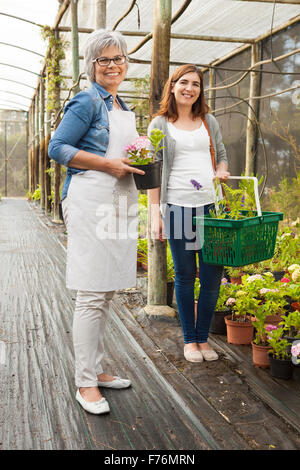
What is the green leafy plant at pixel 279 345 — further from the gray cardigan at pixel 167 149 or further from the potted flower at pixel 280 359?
the gray cardigan at pixel 167 149

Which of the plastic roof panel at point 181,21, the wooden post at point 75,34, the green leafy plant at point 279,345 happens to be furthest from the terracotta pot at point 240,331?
the wooden post at point 75,34

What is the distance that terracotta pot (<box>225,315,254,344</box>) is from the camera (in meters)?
2.72

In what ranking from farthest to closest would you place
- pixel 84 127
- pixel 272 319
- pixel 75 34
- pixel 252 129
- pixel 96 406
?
pixel 252 129 < pixel 75 34 < pixel 272 319 < pixel 96 406 < pixel 84 127

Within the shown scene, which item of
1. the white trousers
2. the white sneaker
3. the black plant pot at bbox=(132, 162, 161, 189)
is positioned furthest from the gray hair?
the white sneaker

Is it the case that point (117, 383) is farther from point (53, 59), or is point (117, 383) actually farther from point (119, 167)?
point (53, 59)

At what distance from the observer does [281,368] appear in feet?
7.44

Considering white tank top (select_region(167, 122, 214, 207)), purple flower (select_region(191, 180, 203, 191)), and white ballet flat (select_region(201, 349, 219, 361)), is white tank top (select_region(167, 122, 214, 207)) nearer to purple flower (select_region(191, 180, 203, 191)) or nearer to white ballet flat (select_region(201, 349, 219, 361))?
purple flower (select_region(191, 180, 203, 191))

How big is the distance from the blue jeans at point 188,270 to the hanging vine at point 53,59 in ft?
23.2

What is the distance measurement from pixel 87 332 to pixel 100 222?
1.41ft

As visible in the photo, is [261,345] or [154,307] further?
[154,307]

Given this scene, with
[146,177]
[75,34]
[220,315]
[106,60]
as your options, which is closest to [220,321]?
[220,315]

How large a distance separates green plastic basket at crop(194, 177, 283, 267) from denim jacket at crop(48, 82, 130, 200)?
576 mm

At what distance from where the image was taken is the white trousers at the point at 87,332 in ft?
6.28
